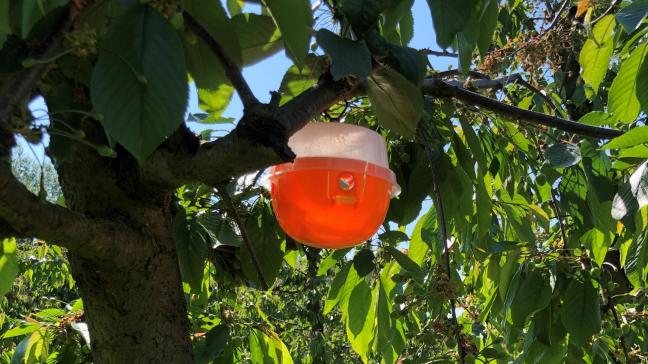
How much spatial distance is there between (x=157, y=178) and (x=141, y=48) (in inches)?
10.5

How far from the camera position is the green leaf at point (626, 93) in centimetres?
115

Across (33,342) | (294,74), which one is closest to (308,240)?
(294,74)

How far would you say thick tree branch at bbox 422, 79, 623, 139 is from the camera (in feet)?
3.48

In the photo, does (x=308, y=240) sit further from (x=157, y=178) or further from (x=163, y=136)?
(x=163, y=136)

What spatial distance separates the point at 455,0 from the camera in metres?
0.60

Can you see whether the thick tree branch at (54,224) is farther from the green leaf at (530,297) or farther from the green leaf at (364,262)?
the green leaf at (530,297)

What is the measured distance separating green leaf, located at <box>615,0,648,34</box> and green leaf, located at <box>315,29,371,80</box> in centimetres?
54

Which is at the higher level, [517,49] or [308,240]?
[517,49]

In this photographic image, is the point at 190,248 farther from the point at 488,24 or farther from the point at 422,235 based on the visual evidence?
the point at 488,24

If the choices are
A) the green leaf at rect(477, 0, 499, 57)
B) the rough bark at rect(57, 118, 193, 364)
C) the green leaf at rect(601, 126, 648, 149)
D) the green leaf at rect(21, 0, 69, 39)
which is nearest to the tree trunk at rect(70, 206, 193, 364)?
the rough bark at rect(57, 118, 193, 364)

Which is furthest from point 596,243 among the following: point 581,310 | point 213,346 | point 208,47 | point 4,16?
point 4,16

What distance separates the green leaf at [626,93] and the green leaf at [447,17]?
66 centimetres

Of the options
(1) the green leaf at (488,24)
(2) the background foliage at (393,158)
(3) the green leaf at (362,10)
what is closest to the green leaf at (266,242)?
(2) the background foliage at (393,158)

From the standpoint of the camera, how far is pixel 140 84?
0.53 meters
